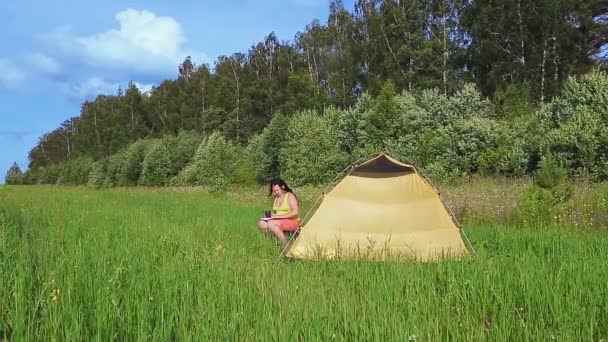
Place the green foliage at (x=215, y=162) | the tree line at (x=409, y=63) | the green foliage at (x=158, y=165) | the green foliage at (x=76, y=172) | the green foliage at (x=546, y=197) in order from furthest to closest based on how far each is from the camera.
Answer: the green foliage at (x=76, y=172), the green foliage at (x=158, y=165), the green foliage at (x=215, y=162), the tree line at (x=409, y=63), the green foliage at (x=546, y=197)

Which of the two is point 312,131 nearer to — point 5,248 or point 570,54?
point 570,54

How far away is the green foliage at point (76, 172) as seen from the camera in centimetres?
6366

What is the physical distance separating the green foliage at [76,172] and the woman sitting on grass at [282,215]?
5847 cm

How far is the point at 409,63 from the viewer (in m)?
36.4

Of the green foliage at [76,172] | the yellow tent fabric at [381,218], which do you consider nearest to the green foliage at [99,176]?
the green foliage at [76,172]

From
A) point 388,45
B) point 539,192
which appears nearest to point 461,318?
point 539,192

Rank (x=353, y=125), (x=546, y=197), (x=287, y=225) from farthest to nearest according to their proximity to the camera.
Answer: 1. (x=353, y=125)
2. (x=546, y=197)
3. (x=287, y=225)

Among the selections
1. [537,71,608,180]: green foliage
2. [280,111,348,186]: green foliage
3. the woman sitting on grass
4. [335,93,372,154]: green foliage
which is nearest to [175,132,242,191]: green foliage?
[280,111,348,186]: green foliage

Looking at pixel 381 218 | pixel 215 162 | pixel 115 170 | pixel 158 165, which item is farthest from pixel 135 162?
pixel 381 218

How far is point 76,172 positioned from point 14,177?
34.8m

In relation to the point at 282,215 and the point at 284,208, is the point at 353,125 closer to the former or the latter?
the point at 284,208

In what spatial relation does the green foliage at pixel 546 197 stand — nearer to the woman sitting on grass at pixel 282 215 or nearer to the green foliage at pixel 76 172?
the woman sitting on grass at pixel 282 215

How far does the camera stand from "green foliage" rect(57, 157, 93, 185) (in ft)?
209

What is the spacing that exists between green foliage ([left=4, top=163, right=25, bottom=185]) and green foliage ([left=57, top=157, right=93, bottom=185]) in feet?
81.5
